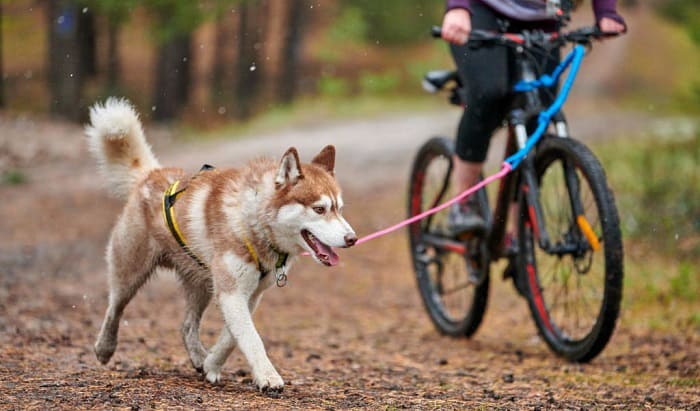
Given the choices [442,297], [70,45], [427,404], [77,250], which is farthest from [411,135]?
[427,404]

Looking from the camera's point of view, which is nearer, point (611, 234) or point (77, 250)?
point (611, 234)

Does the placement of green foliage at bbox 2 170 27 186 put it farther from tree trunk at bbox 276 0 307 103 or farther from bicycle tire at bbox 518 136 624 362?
tree trunk at bbox 276 0 307 103

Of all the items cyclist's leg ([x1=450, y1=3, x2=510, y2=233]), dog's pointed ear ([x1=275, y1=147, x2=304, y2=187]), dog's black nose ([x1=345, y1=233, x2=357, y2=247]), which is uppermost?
cyclist's leg ([x1=450, y1=3, x2=510, y2=233])

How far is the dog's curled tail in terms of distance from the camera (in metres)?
4.73

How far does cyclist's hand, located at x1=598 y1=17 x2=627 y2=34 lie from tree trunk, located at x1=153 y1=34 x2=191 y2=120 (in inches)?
786

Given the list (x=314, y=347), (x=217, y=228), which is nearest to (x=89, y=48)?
(x=314, y=347)

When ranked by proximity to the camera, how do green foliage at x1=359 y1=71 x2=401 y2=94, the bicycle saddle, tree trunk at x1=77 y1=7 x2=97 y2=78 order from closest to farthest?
1. the bicycle saddle
2. tree trunk at x1=77 y1=7 x2=97 y2=78
3. green foliage at x1=359 y1=71 x2=401 y2=94

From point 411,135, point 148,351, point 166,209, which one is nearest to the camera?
point 166,209

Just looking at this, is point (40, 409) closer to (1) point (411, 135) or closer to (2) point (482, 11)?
(2) point (482, 11)

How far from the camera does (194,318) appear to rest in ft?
15.2

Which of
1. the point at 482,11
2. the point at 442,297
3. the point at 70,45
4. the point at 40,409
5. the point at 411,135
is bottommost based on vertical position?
the point at 40,409

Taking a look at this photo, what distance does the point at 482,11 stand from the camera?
518cm

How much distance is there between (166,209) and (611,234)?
2.09m

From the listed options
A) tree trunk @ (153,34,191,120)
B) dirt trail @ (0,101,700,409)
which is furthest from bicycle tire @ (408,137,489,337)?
tree trunk @ (153,34,191,120)
